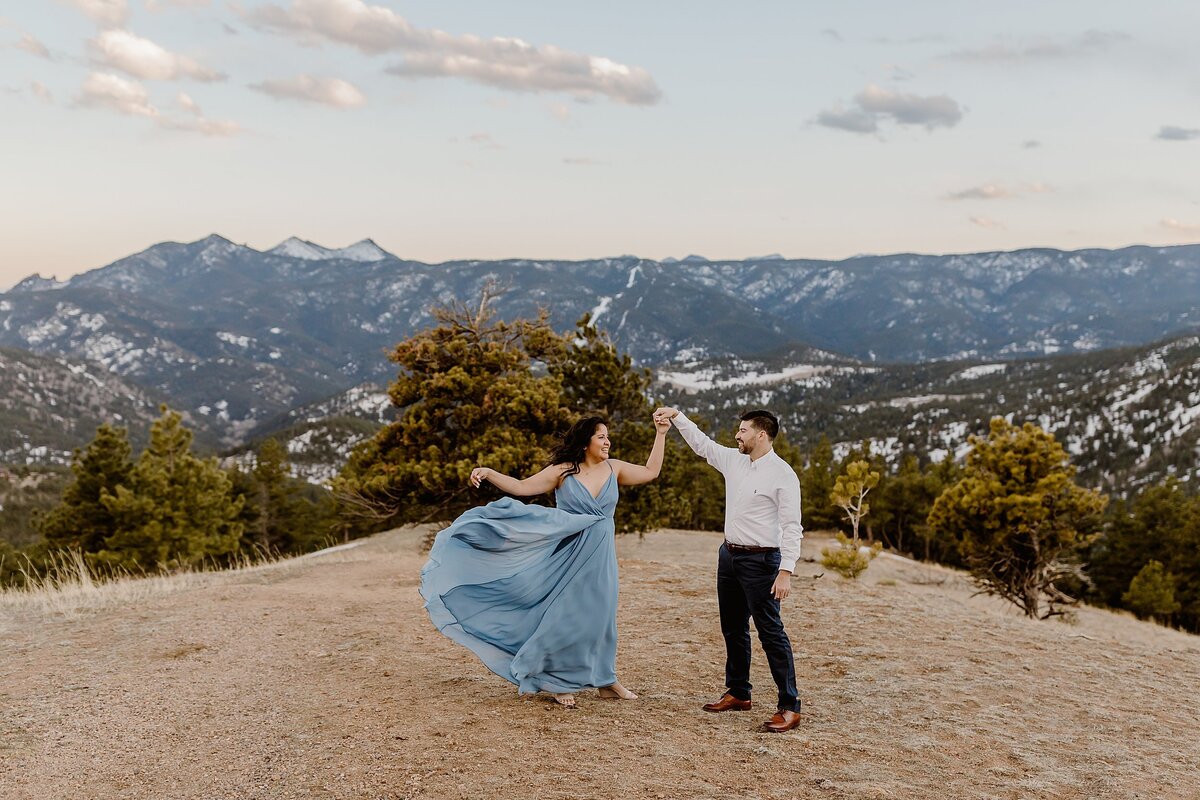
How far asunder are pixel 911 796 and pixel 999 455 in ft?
63.2

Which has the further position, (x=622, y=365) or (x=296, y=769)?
(x=622, y=365)

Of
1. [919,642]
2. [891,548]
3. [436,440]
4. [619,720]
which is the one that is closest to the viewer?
[619,720]

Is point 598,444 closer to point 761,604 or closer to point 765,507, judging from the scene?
point 765,507

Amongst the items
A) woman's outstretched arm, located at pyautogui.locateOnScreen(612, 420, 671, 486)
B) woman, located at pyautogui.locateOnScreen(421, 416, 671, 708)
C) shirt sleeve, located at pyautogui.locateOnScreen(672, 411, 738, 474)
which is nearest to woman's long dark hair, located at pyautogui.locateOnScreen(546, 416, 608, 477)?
woman, located at pyautogui.locateOnScreen(421, 416, 671, 708)

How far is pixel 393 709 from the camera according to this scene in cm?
716

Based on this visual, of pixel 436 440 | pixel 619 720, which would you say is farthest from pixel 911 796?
pixel 436 440

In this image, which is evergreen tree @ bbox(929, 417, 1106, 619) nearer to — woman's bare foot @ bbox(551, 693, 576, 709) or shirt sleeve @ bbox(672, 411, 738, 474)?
shirt sleeve @ bbox(672, 411, 738, 474)

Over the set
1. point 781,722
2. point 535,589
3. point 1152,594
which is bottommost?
point 1152,594

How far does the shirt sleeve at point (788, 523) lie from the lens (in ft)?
21.2

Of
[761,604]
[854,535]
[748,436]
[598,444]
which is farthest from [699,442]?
[854,535]

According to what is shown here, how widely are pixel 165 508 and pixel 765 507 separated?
109ft

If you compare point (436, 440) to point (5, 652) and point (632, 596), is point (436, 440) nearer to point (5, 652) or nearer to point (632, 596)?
point (632, 596)

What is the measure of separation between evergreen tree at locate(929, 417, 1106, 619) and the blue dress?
18.0 metres

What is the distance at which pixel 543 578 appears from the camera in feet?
23.6
